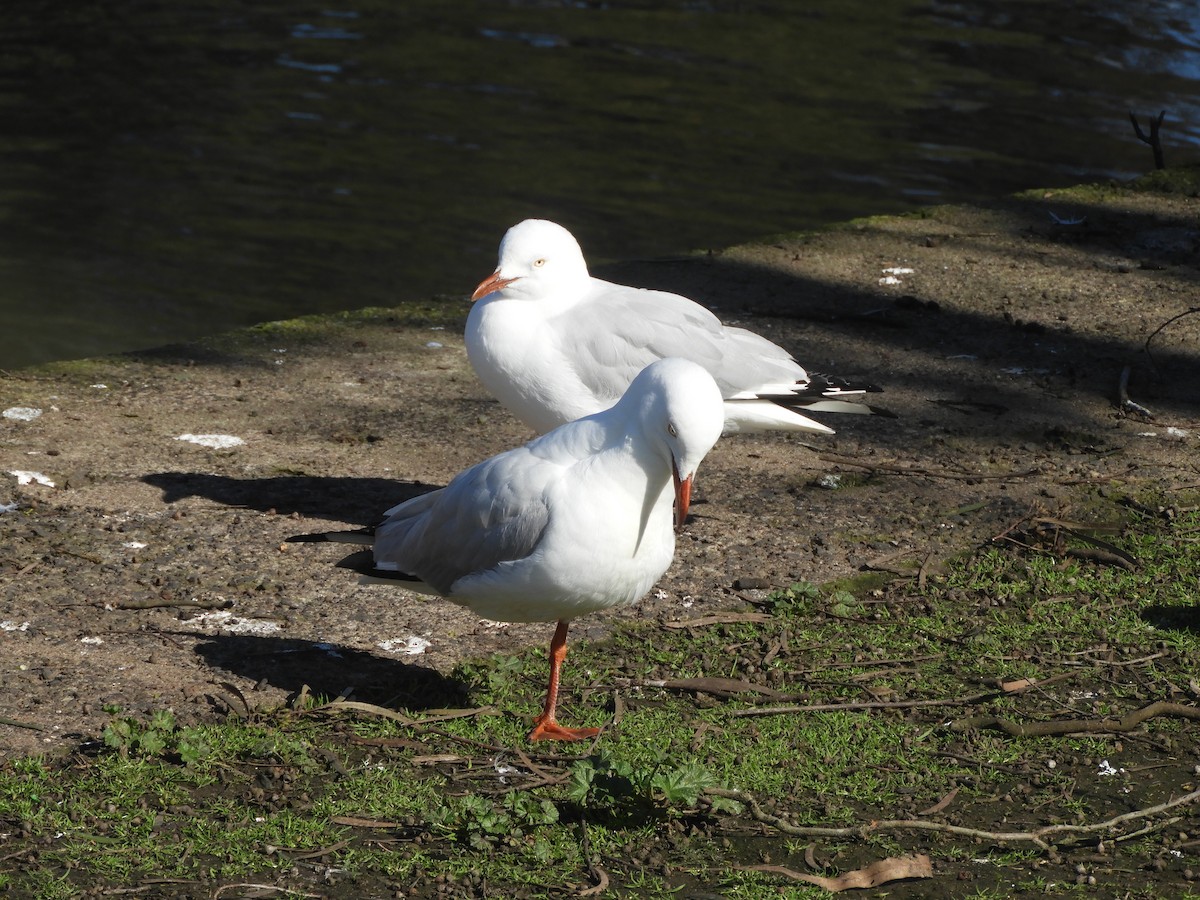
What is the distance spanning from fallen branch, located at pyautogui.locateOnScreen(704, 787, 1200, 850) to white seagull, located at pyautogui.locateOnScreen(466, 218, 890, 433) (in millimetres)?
1685

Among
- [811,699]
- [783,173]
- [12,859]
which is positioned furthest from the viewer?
[783,173]

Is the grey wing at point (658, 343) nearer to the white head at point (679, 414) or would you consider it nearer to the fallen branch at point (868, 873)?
the white head at point (679, 414)

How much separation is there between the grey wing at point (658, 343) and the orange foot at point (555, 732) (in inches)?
51.7

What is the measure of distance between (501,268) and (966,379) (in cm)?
236

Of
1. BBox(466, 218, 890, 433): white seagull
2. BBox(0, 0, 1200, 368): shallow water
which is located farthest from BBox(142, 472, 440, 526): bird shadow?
BBox(0, 0, 1200, 368): shallow water

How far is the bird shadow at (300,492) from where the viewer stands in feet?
15.9

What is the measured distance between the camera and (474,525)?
144 inches

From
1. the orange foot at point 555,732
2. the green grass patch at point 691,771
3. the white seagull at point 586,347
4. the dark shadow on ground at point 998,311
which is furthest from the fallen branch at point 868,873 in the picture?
the dark shadow on ground at point 998,311

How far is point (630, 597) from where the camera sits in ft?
11.8

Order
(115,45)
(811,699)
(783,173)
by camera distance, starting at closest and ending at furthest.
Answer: (811,699) → (783,173) → (115,45)

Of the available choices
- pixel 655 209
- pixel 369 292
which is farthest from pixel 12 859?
pixel 655 209

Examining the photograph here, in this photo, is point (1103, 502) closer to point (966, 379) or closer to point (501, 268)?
point (966, 379)

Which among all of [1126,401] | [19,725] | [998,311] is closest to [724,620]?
[19,725]

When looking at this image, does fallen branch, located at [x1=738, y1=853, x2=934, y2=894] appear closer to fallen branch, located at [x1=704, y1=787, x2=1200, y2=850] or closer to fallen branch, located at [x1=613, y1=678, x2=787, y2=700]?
fallen branch, located at [x1=704, y1=787, x2=1200, y2=850]
